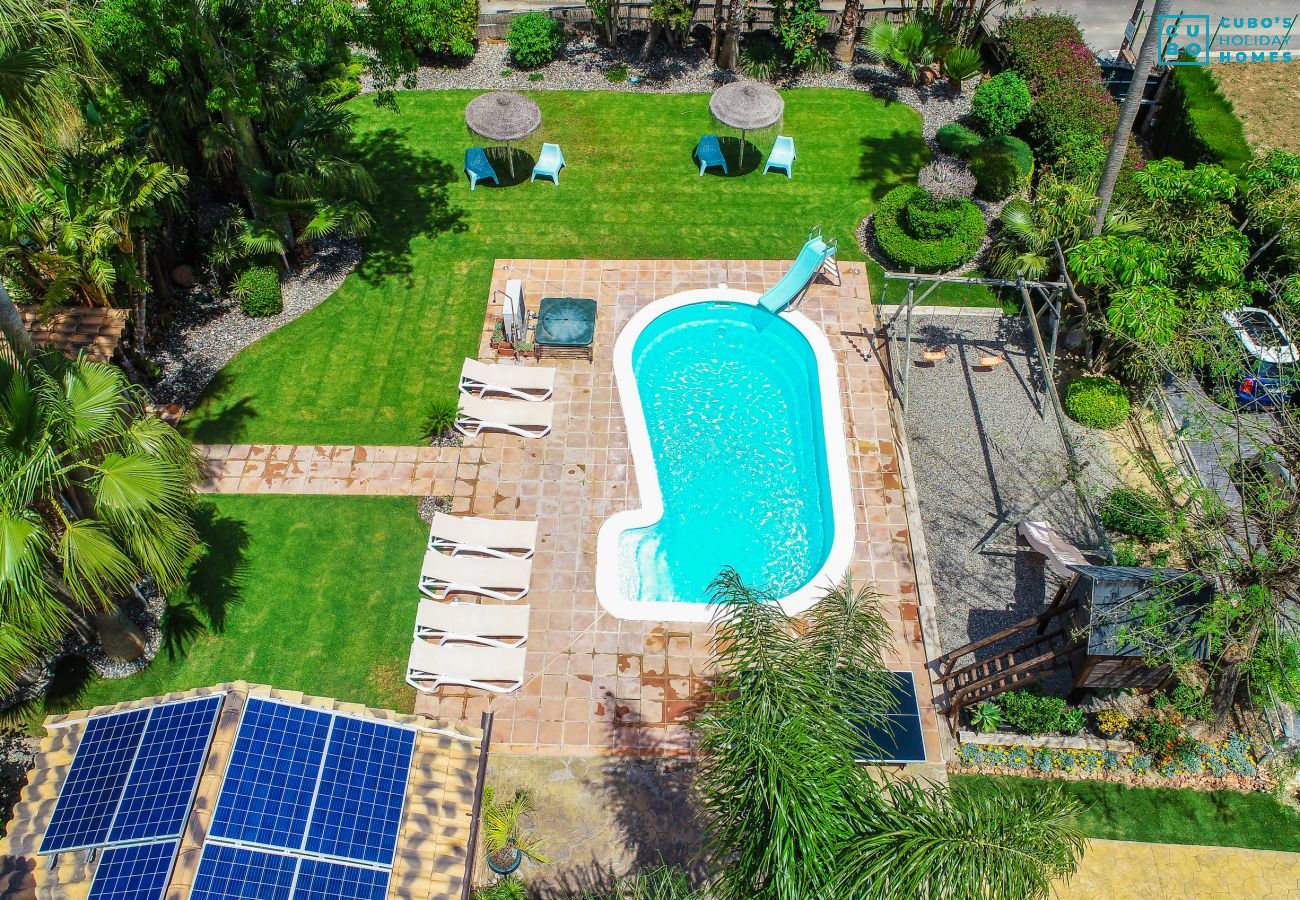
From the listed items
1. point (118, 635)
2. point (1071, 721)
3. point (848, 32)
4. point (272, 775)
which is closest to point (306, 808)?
point (272, 775)

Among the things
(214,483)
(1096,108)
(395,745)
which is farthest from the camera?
(1096,108)

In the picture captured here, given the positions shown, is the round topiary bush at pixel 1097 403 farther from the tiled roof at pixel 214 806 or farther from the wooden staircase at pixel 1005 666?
the tiled roof at pixel 214 806

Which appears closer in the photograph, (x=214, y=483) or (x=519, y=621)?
(x=519, y=621)

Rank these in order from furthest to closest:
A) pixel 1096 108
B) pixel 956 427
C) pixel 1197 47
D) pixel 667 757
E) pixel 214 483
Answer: pixel 1197 47
pixel 1096 108
pixel 956 427
pixel 214 483
pixel 667 757

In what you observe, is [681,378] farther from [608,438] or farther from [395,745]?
[395,745]

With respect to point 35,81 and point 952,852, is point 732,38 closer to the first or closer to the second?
point 35,81

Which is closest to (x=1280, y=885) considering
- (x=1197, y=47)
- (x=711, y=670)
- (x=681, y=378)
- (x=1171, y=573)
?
(x=1171, y=573)

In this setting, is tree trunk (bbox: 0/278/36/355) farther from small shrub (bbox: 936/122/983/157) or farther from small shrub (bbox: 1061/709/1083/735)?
small shrub (bbox: 936/122/983/157)

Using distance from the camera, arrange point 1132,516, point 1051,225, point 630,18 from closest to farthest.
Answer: point 1132,516 < point 1051,225 < point 630,18
